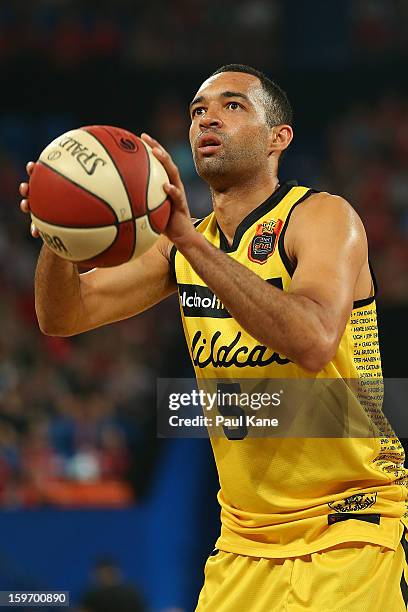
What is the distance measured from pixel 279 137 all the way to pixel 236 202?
40 centimetres

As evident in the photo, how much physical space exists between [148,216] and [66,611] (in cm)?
399

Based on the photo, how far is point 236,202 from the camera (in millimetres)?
3824

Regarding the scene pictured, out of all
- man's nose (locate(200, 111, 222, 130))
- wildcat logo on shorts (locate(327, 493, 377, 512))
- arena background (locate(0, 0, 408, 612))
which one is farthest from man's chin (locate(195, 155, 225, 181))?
arena background (locate(0, 0, 408, 612))

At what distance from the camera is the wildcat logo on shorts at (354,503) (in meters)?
3.38

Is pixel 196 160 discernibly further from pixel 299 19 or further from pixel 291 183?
pixel 299 19

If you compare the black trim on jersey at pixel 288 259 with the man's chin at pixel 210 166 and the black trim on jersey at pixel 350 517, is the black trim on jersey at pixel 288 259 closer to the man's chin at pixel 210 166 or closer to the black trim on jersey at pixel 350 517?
the man's chin at pixel 210 166

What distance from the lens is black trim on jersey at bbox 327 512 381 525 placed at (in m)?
3.36

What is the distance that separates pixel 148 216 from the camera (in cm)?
287

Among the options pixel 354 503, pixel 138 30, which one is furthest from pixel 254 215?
pixel 138 30

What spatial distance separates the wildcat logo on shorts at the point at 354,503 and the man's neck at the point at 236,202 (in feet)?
3.63

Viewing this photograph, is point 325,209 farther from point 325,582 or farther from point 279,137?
point 325,582

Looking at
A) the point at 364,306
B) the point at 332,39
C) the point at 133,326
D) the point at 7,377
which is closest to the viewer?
the point at 364,306

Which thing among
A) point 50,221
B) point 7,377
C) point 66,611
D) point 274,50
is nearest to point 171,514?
point 66,611

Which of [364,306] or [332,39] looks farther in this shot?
[332,39]
